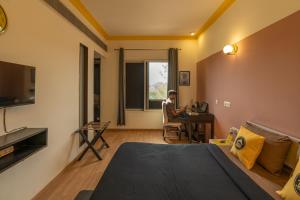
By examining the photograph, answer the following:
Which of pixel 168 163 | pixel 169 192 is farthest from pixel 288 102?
pixel 169 192

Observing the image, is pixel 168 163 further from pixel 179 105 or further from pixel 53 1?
pixel 179 105

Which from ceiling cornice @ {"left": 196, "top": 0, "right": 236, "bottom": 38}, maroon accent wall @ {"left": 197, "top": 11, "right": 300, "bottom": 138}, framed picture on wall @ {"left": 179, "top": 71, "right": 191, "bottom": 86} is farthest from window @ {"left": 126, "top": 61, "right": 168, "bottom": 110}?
maroon accent wall @ {"left": 197, "top": 11, "right": 300, "bottom": 138}

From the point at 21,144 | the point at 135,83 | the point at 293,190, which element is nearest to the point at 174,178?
the point at 293,190

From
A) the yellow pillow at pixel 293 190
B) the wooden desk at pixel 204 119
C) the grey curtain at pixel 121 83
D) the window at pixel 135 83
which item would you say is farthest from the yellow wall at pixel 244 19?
the grey curtain at pixel 121 83

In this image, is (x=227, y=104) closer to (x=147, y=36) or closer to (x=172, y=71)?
(x=172, y=71)

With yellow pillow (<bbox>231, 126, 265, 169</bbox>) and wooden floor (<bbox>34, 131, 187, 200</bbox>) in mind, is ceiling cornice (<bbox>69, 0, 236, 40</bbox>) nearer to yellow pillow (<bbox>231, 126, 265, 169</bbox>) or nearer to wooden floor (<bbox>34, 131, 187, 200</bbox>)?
yellow pillow (<bbox>231, 126, 265, 169</bbox>)

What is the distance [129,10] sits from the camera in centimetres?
388

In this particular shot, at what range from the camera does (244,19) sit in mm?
2893

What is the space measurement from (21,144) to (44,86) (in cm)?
77

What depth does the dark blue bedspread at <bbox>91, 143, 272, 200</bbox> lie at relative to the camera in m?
1.33

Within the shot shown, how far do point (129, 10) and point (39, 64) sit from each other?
225cm

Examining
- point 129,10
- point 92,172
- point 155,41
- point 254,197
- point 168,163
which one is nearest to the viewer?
point 254,197

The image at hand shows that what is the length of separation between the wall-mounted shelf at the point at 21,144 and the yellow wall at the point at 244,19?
2.82 m

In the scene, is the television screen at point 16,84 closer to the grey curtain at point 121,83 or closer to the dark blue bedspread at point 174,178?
the dark blue bedspread at point 174,178
